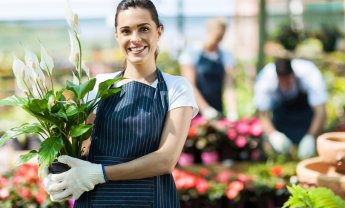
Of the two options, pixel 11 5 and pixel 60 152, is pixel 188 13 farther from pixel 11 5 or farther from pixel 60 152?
pixel 60 152

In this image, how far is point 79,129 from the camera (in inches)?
76.0

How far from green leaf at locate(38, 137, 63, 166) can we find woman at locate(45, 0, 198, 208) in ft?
0.15

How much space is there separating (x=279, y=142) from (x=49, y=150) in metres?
3.12

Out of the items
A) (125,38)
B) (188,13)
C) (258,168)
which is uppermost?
(125,38)

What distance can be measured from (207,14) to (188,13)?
0.38 meters

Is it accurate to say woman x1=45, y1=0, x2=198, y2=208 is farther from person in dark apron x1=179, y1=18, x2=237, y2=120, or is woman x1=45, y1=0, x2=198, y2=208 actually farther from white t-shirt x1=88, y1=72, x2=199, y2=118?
person in dark apron x1=179, y1=18, x2=237, y2=120

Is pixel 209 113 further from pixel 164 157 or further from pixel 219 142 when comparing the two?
pixel 164 157

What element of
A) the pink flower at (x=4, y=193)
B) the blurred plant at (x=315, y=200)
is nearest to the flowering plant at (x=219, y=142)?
the pink flower at (x=4, y=193)

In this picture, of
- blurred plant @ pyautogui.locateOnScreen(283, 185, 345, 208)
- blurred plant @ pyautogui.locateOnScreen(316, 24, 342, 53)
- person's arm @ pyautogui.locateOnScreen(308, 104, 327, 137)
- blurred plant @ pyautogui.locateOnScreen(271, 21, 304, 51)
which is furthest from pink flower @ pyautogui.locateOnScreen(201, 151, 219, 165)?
blurred plant @ pyautogui.locateOnScreen(316, 24, 342, 53)

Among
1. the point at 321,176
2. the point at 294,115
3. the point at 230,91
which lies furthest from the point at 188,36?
the point at 321,176

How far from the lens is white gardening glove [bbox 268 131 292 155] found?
4.71 meters

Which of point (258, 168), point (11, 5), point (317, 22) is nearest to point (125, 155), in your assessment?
point (258, 168)

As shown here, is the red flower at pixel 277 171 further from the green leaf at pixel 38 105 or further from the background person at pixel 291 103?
the green leaf at pixel 38 105

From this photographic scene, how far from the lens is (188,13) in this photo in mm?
8336
